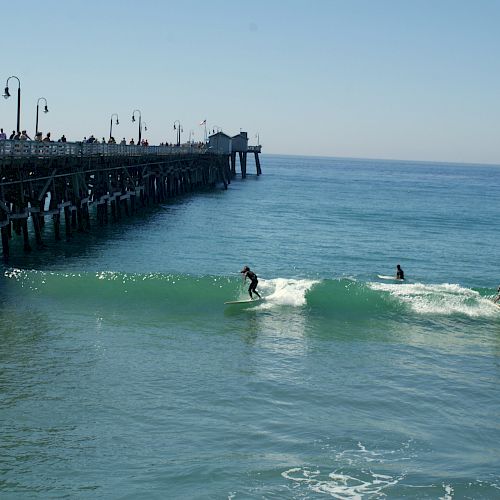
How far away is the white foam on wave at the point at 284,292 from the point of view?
23000mm

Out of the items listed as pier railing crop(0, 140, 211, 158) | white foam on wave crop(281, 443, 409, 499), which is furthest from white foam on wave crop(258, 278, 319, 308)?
white foam on wave crop(281, 443, 409, 499)

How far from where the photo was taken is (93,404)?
13750 mm

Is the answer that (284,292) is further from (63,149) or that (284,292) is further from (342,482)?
(63,149)

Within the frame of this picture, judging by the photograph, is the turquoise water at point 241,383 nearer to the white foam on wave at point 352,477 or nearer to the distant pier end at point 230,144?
the white foam on wave at point 352,477

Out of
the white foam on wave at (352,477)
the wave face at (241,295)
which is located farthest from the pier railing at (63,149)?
the white foam on wave at (352,477)

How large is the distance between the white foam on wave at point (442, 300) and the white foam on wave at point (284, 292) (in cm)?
261

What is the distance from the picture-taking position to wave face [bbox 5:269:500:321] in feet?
73.9

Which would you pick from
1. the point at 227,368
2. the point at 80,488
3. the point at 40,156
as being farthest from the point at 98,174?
the point at 80,488

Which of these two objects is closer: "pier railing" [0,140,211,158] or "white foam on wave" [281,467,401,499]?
"white foam on wave" [281,467,401,499]

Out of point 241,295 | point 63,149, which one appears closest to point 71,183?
point 63,149

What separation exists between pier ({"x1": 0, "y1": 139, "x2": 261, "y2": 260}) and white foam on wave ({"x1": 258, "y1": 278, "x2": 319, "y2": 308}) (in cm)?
999

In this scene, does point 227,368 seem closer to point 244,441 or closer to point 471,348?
point 244,441

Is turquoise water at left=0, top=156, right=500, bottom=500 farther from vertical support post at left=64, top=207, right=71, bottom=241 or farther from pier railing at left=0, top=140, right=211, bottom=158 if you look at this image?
pier railing at left=0, top=140, right=211, bottom=158

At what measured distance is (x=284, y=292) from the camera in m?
23.9
